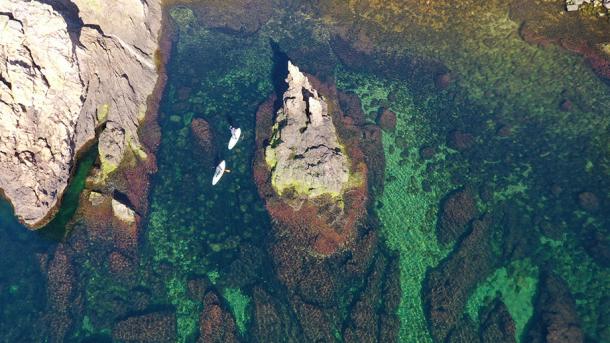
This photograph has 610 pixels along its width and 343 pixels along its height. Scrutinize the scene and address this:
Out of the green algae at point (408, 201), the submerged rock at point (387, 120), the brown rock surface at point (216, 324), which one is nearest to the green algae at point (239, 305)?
the brown rock surface at point (216, 324)

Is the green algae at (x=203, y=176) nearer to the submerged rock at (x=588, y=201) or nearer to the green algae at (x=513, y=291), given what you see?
the green algae at (x=513, y=291)

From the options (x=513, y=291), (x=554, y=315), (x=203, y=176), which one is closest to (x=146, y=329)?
(x=203, y=176)

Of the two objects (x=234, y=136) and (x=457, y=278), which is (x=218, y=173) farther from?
(x=457, y=278)

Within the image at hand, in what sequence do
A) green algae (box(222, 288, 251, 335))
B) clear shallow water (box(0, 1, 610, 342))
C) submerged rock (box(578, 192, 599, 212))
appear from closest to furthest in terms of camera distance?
1. green algae (box(222, 288, 251, 335))
2. clear shallow water (box(0, 1, 610, 342))
3. submerged rock (box(578, 192, 599, 212))

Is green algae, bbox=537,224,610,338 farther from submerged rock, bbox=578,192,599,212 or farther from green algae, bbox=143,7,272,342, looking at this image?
green algae, bbox=143,7,272,342

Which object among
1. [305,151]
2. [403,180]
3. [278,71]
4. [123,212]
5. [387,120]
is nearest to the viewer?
[123,212]

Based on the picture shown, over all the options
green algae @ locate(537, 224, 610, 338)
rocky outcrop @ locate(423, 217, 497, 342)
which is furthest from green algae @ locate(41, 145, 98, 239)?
green algae @ locate(537, 224, 610, 338)

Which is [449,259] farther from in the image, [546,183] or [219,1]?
[219,1]
